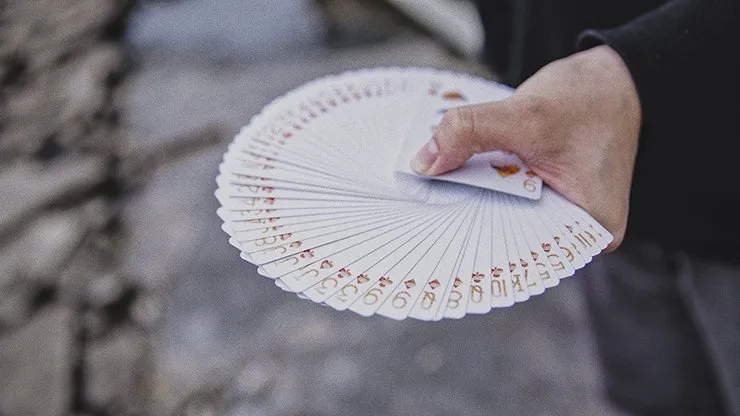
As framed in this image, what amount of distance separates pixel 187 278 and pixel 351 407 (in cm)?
62

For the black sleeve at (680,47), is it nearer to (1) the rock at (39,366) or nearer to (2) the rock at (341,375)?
(2) the rock at (341,375)

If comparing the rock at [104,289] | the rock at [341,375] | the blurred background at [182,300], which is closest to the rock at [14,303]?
the blurred background at [182,300]

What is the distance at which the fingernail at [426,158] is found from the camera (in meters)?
0.93

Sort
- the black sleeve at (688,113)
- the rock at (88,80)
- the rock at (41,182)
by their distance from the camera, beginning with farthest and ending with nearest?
the rock at (88,80) < the rock at (41,182) < the black sleeve at (688,113)

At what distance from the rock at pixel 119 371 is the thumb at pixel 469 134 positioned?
1.11 meters

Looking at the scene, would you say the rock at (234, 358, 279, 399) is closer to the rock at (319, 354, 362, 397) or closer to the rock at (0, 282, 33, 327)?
the rock at (319, 354, 362, 397)

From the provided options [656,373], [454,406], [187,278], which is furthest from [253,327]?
[656,373]

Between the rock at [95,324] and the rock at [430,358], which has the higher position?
the rock at [95,324]

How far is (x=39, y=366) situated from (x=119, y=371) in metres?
0.19

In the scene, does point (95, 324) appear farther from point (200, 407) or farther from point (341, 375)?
point (341, 375)

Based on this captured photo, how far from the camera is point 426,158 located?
0.93 metres

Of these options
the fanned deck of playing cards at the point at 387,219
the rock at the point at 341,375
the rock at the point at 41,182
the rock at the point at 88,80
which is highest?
the fanned deck of playing cards at the point at 387,219

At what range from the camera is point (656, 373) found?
5.72ft

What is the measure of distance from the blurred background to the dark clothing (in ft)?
2.23
